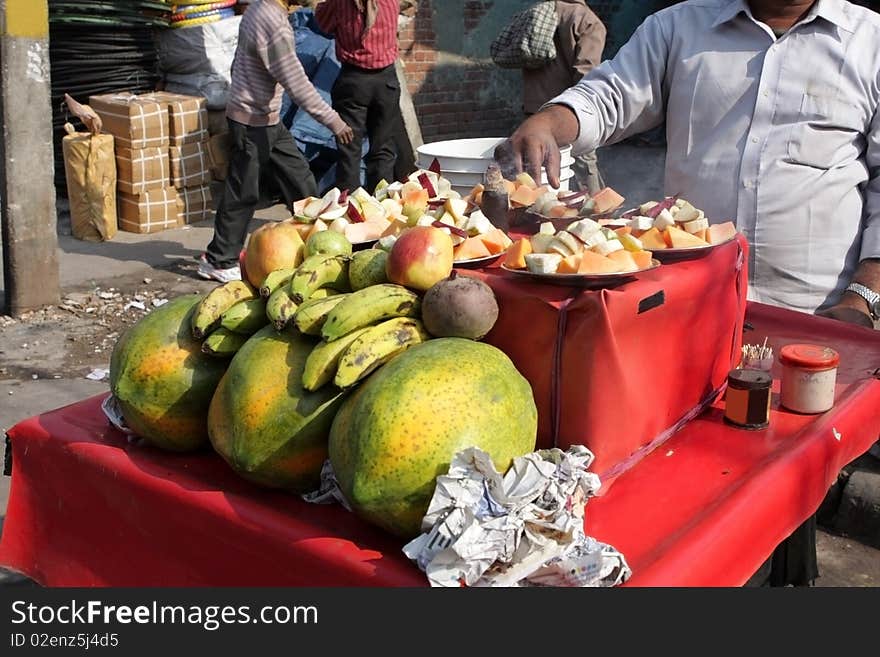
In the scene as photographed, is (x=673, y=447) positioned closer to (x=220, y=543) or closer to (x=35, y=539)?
(x=220, y=543)

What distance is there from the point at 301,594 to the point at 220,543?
0.23 m

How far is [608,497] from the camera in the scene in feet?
5.32

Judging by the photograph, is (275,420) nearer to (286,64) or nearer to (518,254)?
(518,254)

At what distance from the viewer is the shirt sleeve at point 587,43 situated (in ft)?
20.0

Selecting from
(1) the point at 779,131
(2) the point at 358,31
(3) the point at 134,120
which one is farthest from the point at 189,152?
(1) the point at 779,131

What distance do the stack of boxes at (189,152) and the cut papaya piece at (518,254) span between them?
552 centimetres

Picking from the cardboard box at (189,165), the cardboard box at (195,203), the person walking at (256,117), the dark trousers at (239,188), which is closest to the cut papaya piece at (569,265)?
the person walking at (256,117)

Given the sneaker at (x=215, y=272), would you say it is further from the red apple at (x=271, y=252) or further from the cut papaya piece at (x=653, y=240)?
the cut papaya piece at (x=653, y=240)

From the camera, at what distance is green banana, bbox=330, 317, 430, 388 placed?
5.09 ft

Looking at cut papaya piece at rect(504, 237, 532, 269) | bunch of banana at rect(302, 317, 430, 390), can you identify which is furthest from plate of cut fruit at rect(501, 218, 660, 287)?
bunch of banana at rect(302, 317, 430, 390)

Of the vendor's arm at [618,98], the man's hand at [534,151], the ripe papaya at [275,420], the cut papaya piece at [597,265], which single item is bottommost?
the ripe papaya at [275,420]

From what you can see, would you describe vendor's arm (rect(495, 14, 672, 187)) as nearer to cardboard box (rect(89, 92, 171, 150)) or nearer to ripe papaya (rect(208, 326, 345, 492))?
ripe papaya (rect(208, 326, 345, 492))

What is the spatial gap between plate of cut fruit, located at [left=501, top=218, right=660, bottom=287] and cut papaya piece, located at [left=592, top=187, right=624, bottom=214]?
1.01 ft

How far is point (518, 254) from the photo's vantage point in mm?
1719
